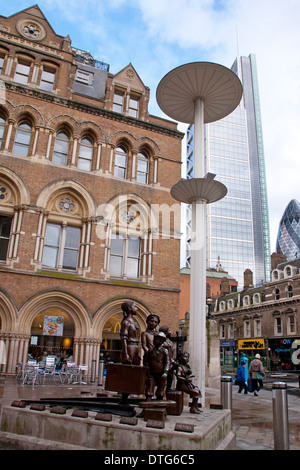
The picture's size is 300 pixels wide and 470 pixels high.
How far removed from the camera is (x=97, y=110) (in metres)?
20.2

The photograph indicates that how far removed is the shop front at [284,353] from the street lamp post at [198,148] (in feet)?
97.3

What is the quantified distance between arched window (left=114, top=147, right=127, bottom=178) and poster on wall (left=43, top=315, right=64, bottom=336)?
837 cm

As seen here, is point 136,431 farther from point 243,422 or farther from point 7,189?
point 7,189

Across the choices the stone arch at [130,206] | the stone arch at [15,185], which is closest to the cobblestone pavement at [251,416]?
the stone arch at [15,185]

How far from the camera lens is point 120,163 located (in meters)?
20.7

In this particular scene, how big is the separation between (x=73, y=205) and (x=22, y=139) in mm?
4210

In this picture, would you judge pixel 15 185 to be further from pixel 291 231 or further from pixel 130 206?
pixel 291 231

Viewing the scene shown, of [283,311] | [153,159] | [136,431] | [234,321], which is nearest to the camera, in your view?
[136,431]

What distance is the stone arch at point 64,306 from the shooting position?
53.4 feet

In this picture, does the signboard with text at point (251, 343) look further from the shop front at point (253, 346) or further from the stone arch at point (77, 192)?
the stone arch at point (77, 192)

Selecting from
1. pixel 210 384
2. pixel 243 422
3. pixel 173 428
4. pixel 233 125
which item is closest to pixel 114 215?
pixel 210 384

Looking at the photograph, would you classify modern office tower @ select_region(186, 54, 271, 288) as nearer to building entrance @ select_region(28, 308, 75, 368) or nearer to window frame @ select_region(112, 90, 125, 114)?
window frame @ select_region(112, 90, 125, 114)

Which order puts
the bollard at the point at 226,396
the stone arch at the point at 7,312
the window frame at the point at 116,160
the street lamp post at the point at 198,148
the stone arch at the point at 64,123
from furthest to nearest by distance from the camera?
1. the window frame at the point at 116,160
2. the stone arch at the point at 64,123
3. the stone arch at the point at 7,312
4. the street lamp post at the point at 198,148
5. the bollard at the point at 226,396

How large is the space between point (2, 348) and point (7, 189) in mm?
7346
